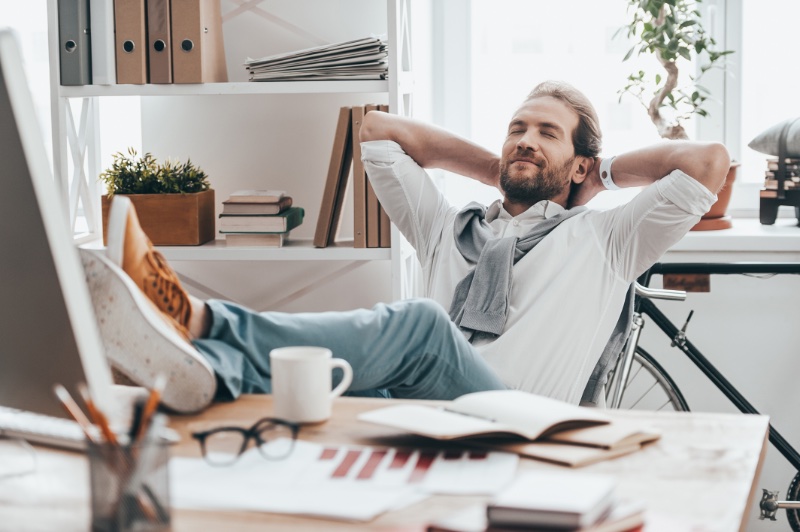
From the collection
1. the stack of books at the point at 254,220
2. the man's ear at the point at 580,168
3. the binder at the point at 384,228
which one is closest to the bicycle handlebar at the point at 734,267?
the man's ear at the point at 580,168

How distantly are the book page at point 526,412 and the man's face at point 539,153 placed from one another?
108 cm

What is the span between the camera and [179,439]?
44.2 inches

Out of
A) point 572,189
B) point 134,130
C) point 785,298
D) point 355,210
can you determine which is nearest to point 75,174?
point 134,130

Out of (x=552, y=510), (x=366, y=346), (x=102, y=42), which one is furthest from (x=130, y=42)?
(x=552, y=510)

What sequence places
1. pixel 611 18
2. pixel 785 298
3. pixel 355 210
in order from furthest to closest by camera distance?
pixel 611 18 < pixel 785 298 < pixel 355 210

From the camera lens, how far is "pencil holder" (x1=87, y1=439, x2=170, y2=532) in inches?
31.7

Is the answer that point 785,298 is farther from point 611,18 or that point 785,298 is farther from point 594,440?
point 594,440

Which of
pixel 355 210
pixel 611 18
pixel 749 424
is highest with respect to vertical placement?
pixel 611 18

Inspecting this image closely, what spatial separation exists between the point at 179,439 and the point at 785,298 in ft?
6.78

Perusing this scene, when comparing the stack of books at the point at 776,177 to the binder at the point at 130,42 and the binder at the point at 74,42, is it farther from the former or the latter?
the binder at the point at 74,42

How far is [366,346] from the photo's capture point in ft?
4.84

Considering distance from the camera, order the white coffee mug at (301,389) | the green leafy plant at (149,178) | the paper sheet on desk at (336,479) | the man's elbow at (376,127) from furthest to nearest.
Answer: the green leafy plant at (149,178)
the man's elbow at (376,127)
the white coffee mug at (301,389)
the paper sheet on desk at (336,479)

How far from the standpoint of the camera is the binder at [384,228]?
2549 mm

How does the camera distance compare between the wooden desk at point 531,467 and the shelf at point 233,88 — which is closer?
the wooden desk at point 531,467
